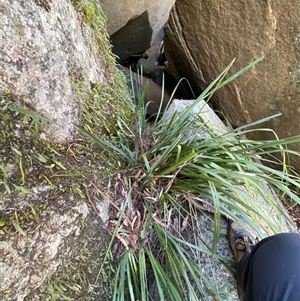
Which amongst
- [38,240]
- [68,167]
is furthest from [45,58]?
[38,240]

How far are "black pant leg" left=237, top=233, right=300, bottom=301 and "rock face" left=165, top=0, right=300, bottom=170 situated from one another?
668mm

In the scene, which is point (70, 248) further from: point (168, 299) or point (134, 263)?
point (168, 299)

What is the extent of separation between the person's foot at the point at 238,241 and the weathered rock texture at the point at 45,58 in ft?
1.89

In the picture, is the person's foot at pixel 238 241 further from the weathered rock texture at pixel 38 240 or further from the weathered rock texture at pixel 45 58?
the weathered rock texture at pixel 45 58

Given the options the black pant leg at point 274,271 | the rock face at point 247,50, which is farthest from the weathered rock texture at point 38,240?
the rock face at point 247,50

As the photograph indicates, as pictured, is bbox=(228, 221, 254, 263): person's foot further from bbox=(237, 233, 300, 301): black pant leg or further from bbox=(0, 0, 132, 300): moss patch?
bbox=(0, 0, 132, 300): moss patch

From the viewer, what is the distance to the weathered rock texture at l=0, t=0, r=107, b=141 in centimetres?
75

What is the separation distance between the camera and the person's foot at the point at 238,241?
106 cm

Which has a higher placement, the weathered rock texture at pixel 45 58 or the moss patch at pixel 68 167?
the weathered rock texture at pixel 45 58

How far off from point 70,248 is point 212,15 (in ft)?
3.44

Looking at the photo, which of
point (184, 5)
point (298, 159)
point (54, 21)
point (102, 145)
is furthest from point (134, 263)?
point (184, 5)

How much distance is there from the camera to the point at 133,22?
2.09 metres

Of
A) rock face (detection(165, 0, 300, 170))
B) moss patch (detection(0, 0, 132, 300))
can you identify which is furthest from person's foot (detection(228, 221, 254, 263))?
rock face (detection(165, 0, 300, 170))

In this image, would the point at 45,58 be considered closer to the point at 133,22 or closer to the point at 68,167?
the point at 68,167
